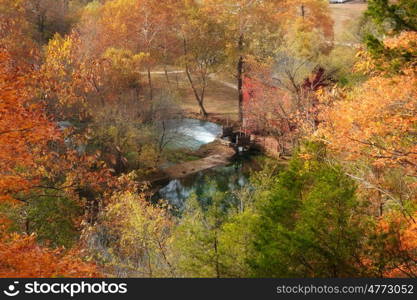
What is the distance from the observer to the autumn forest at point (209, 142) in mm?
11039

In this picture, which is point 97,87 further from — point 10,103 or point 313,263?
point 313,263

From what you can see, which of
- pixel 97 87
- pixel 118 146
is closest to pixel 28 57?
pixel 97 87

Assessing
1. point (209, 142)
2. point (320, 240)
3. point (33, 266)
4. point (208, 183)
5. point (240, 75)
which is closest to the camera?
point (33, 266)

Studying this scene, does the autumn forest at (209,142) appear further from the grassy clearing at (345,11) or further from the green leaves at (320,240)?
the grassy clearing at (345,11)

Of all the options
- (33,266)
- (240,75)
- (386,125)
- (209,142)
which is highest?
(386,125)

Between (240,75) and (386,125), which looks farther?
(240,75)

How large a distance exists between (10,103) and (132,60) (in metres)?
23.8

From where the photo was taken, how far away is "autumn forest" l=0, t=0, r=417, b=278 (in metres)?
11.0

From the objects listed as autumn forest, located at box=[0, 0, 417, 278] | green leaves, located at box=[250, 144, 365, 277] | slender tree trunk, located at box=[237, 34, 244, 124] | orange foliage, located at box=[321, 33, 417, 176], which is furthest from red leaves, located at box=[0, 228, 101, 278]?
slender tree trunk, located at box=[237, 34, 244, 124]

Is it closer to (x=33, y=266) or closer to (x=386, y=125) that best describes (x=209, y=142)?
(x=386, y=125)

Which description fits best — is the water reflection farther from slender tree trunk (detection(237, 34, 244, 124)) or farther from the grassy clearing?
the grassy clearing

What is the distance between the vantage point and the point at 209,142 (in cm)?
4047

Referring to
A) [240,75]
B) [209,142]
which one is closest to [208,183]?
[209,142]

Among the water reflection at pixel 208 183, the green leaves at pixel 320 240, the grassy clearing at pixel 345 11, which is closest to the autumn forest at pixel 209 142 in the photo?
the green leaves at pixel 320 240
